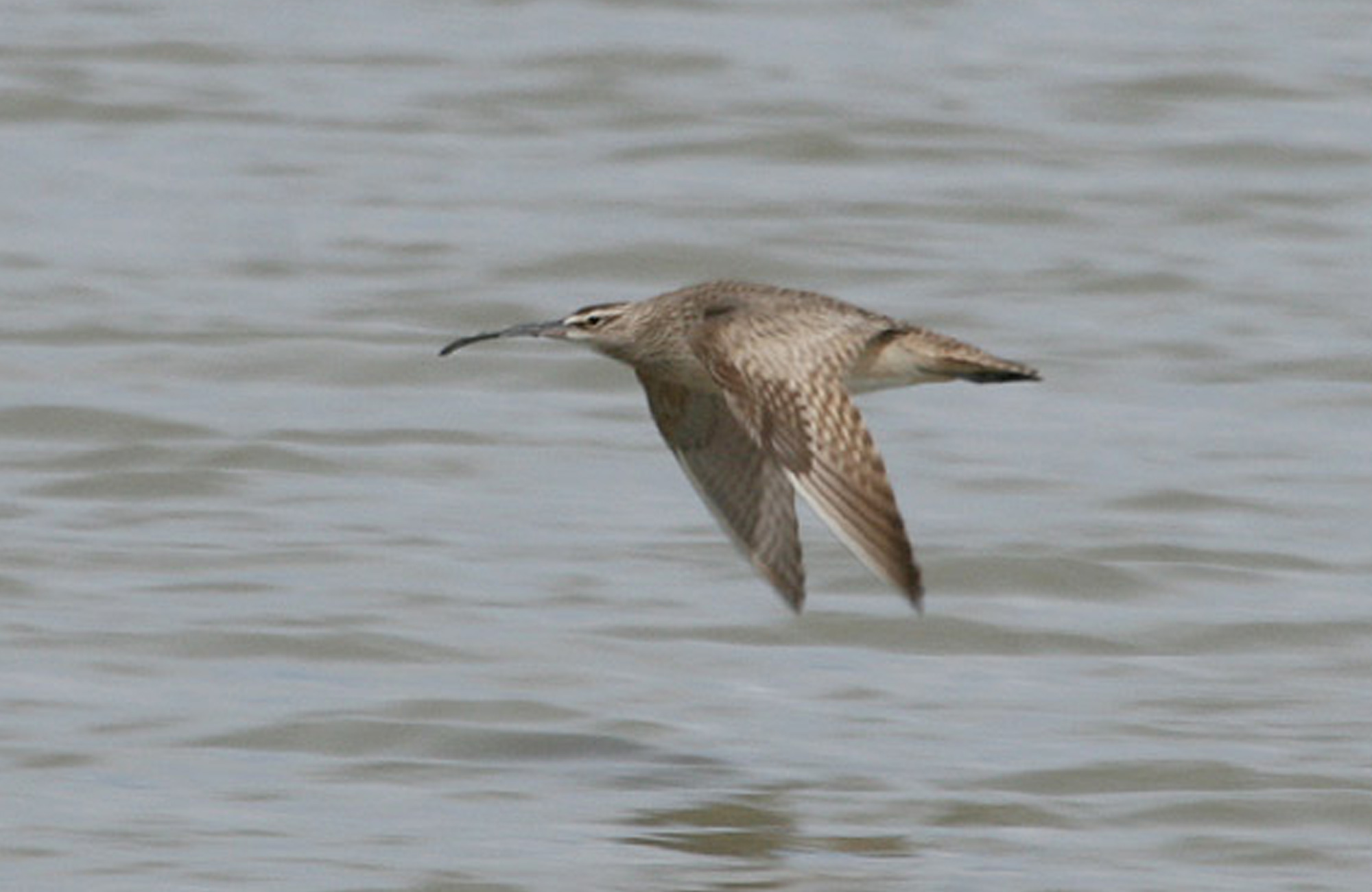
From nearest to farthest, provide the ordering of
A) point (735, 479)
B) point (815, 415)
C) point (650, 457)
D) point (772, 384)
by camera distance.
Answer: point (815, 415) → point (772, 384) → point (735, 479) → point (650, 457)

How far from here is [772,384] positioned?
761cm

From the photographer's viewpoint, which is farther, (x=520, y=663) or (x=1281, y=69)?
(x=1281, y=69)

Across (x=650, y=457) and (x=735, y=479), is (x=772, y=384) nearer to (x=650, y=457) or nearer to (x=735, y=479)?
(x=735, y=479)

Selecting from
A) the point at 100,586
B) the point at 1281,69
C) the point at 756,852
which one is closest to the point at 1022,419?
the point at 100,586

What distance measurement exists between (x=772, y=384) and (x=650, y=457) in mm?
3367

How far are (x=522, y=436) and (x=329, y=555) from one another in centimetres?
152

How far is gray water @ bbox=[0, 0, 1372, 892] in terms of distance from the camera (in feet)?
25.2

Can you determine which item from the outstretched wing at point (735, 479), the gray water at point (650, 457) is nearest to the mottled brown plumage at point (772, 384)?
the outstretched wing at point (735, 479)

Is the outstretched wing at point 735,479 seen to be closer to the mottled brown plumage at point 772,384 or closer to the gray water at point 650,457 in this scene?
the mottled brown plumage at point 772,384

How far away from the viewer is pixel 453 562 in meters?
9.70

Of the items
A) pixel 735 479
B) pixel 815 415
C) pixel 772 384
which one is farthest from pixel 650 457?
pixel 815 415

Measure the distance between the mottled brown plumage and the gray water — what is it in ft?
1.71

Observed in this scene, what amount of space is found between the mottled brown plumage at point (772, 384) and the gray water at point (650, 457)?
522mm

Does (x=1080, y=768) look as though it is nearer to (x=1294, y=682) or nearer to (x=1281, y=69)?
(x=1294, y=682)
